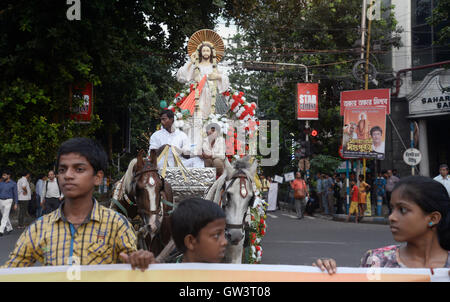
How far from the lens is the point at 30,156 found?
14062 mm

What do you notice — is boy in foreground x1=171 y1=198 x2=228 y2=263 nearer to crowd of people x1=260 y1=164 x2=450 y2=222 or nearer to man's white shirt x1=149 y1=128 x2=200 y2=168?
man's white shirt x1=149 y1=128 x2=200 y2=168

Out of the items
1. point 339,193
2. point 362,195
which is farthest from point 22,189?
point 339,193

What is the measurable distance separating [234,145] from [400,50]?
2353cm

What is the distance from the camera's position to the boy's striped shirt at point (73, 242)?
9.27ft

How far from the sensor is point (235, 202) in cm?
586

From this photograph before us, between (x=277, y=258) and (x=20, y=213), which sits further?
(x=20, y=213)

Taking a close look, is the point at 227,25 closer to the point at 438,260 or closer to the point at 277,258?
the point at 277,258

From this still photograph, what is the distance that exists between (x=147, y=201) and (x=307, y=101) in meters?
21.4

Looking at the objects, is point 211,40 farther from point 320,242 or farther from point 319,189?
point 319,189

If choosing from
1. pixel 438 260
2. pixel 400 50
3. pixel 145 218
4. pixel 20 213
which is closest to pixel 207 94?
pixel 145 218

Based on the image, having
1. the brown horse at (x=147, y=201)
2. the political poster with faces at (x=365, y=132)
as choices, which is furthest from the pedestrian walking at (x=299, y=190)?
the brown horse at (x=147, y=201)

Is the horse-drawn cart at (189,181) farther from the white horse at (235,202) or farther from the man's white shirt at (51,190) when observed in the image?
the man's white shirt at (51,190)

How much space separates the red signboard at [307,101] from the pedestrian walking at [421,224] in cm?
2361

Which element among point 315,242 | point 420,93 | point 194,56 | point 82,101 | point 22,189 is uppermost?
point 420,93
